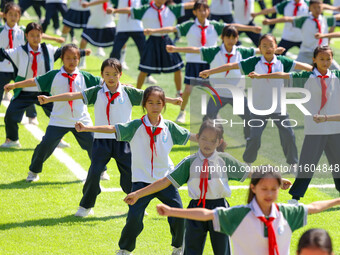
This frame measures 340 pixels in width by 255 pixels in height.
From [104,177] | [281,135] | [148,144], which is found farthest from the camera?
[281,135]

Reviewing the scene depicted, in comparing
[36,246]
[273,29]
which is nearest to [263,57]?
[36,246]

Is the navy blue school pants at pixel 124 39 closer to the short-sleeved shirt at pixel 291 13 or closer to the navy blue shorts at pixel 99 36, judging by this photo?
the navy blue shorts at pixel 99 36

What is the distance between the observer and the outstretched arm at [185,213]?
505 cm

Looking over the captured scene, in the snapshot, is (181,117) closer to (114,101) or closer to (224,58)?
(224,58)

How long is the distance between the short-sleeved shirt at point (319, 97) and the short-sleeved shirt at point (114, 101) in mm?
1791

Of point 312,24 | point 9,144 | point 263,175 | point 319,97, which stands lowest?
point 9,144

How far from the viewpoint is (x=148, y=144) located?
710 centimetres

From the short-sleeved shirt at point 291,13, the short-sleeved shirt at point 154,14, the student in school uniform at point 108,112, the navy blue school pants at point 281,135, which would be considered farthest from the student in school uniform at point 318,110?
the short-sleeved shirt at point 291,13

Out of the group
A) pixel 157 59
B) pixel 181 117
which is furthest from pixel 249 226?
pixel 157 59

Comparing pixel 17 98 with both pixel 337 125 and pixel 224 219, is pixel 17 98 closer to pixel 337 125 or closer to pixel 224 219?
pixel 337 125

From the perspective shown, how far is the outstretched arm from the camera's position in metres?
5.05

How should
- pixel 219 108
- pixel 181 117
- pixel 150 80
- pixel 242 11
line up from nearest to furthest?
pixel 219 108, pixel 181 117, pixel 150 80, pixel 242 11

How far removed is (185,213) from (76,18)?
11748mm

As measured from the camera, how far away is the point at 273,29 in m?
20.5
